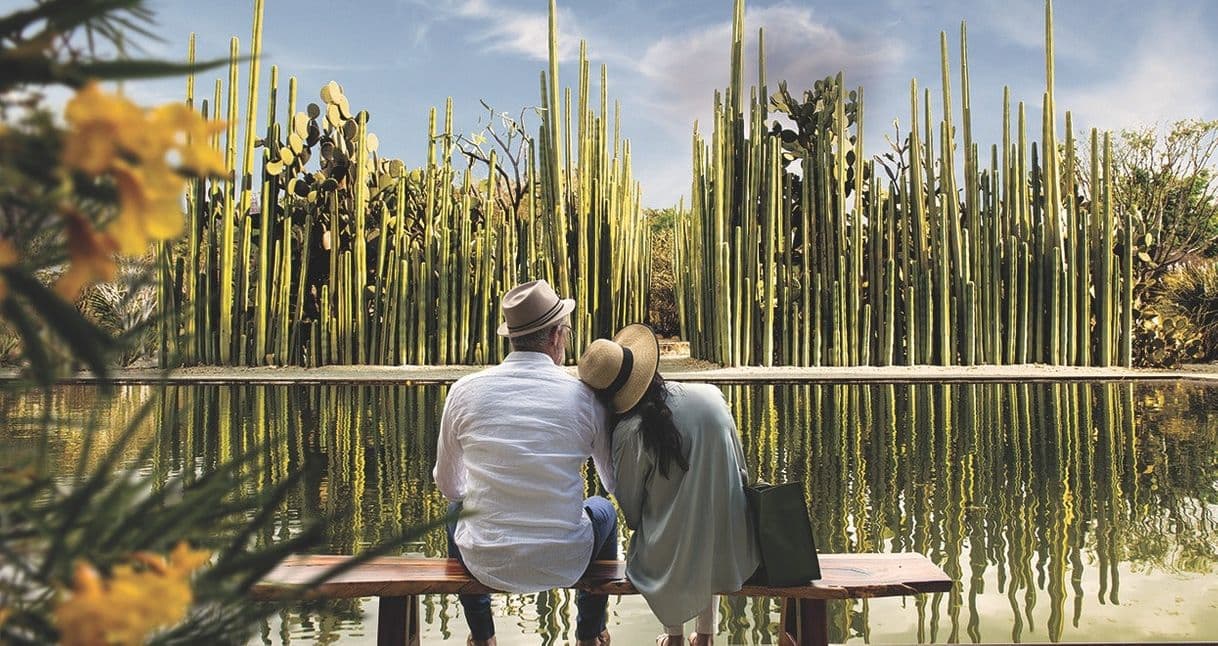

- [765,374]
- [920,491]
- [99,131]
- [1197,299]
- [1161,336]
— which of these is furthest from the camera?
[1197,299]

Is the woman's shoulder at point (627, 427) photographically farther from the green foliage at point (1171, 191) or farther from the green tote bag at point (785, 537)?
the green foliage at point (1171, 191)

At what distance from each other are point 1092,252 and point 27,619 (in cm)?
1004

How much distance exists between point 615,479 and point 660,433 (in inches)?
5.7

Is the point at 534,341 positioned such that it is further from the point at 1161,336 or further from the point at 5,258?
the point at 1161,336

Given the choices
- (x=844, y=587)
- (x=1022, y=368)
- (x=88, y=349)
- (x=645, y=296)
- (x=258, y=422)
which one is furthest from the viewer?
(x=645, y=296)

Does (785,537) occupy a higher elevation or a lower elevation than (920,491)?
higher

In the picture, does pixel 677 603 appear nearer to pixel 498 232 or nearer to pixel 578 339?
pixel 578 339

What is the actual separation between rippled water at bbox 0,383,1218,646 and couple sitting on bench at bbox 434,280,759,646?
0.35 meters

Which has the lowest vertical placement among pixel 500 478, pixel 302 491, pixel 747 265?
pixel 302 491

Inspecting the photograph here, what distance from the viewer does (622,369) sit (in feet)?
6.24

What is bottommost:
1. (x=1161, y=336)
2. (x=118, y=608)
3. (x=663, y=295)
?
(x=118, y=608)

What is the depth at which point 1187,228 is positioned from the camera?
582 inches

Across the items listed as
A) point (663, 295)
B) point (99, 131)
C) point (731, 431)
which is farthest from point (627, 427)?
point (663, 295)

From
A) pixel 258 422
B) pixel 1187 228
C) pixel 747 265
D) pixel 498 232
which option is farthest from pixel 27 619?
pixel 1187 228
